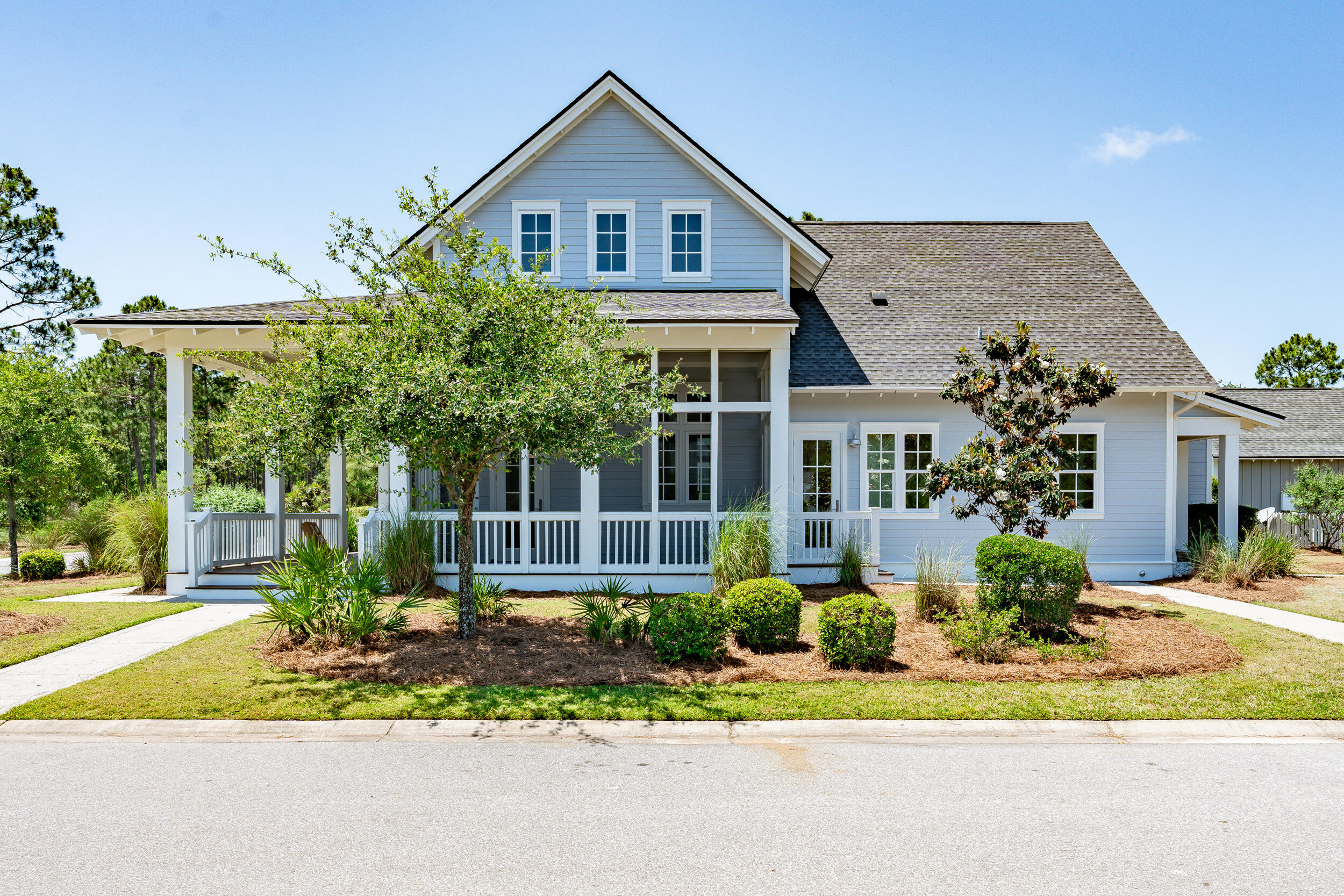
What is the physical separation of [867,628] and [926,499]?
23.9 feet

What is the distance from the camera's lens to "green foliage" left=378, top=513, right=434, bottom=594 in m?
11.8

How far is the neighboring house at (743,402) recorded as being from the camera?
1252cm

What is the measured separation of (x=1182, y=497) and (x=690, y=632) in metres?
12.7

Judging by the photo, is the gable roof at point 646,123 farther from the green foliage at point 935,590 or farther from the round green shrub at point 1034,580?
the round green shrub at point 1034,580

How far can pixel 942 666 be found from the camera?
7836 mm

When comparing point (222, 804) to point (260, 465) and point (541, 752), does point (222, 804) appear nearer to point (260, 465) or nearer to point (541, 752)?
point (541, 752)

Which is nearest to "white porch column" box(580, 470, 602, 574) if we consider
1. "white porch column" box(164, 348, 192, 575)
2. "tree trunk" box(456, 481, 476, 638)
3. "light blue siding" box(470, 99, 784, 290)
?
"tree trunk" box(456, 481, 476, 638)

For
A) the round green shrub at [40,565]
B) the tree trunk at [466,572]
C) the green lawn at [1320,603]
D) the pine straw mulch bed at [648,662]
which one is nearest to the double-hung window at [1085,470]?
the green lawn at [1320,603]

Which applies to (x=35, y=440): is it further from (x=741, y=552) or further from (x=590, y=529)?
(x=741, y=552)

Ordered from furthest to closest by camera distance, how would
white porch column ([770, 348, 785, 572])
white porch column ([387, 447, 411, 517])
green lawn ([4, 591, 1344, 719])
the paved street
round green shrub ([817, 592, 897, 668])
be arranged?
white porch column ([770, 348, 785, 572])
white porch column ([387, 447, 411, 517])
round green shrub ([817, 592, 897, 668])
green lawn ([4, 591, 1344, 719])
the paved street

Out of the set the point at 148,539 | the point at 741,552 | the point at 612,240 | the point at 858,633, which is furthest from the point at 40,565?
the point at 858,633

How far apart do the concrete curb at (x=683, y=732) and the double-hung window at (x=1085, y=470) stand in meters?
8.31

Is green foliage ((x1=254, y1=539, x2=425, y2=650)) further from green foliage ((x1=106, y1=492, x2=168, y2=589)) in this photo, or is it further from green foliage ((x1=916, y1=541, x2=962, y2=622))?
green foliage ((x1=916, y1=541, x2=962, y2=622))

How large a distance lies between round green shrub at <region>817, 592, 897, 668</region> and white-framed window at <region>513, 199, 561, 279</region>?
904 centimetres
